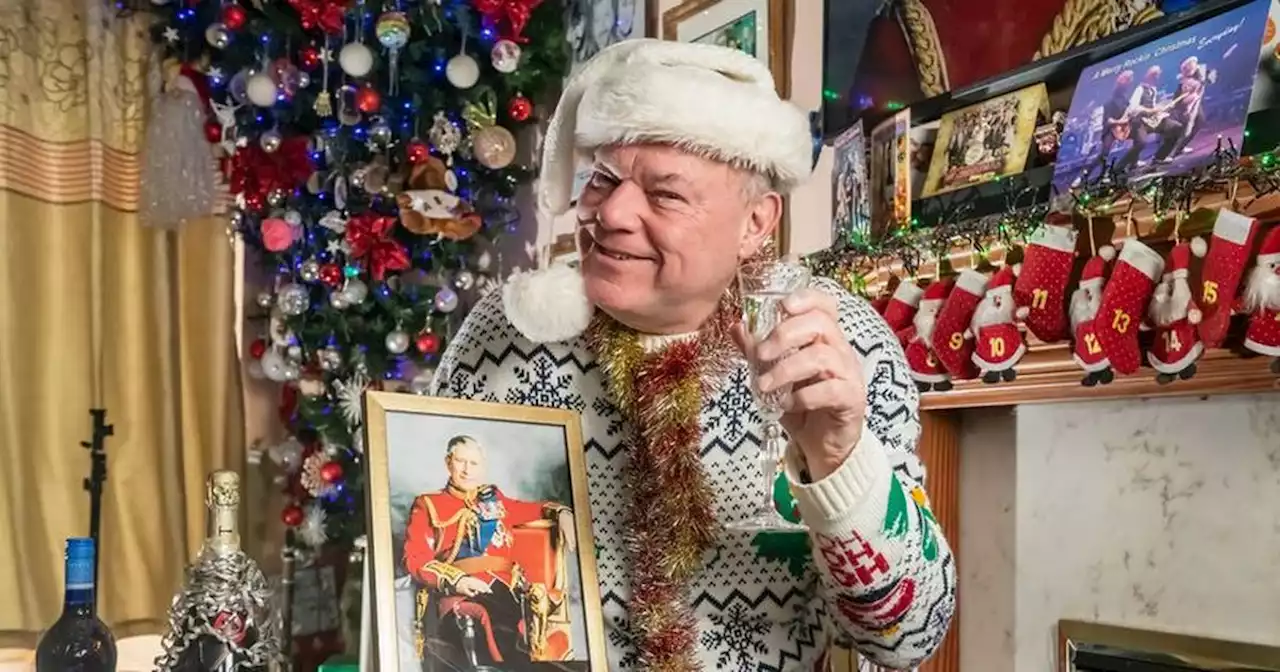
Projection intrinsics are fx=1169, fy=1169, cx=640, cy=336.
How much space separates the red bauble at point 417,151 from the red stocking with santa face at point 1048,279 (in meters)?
2.09

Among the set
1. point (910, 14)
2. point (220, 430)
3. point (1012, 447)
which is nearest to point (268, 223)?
point (220, 430)

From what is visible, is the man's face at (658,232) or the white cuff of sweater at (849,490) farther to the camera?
the man's face at (658,232)

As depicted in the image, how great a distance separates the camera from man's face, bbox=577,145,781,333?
1.34m

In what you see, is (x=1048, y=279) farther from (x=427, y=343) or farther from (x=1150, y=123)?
(x=427, y=343)

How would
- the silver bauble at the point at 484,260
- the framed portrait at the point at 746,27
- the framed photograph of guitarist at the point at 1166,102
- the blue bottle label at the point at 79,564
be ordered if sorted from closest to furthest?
the blue bottle label at the point at 79,564
the framed photograph of guitarist at the point at 1166,102
the framed portrait at the point at 746,27
the silver bauble at the point at 484,260

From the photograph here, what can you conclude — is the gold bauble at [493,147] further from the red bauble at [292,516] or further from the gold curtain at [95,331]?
the red bauble at [292,516]

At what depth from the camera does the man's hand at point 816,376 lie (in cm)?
109

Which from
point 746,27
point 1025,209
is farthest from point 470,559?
point 746,27

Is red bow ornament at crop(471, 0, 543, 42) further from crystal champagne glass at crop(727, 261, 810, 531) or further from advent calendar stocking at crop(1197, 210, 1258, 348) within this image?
crystal champagne glass at crop(727, 261, 810, 531)

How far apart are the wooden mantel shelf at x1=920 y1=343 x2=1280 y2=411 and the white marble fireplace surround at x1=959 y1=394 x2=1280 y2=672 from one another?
55 millimetres

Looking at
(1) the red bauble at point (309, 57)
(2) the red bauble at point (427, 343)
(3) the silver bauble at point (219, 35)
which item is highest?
(3) the silver bauble at point (219, 35)

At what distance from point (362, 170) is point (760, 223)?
7.73 feet

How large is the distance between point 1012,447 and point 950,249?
15.7 inches

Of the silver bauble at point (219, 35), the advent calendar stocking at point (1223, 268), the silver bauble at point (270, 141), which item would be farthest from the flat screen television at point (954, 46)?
the silver bauble at point (219, 35)
